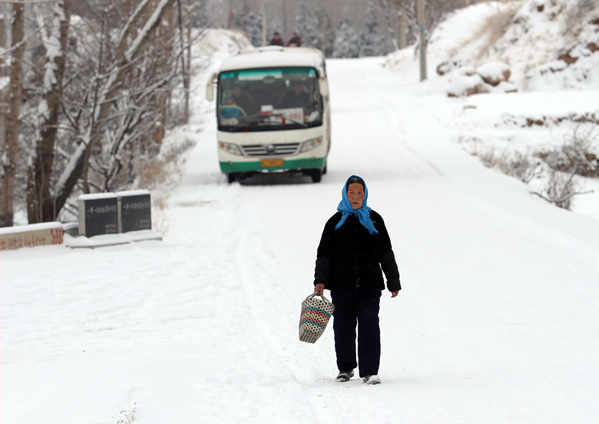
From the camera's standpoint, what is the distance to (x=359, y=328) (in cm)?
542

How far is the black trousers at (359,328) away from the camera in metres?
5.36

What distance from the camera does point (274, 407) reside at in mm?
4887

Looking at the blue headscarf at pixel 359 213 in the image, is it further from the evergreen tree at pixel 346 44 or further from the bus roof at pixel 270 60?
the evergreen tree at pixel 346 44

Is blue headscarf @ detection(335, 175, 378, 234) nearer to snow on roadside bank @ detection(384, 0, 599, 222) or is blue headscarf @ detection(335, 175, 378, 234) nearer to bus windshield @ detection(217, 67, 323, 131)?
bus windshield @ detection(217, 67, 323, 131)

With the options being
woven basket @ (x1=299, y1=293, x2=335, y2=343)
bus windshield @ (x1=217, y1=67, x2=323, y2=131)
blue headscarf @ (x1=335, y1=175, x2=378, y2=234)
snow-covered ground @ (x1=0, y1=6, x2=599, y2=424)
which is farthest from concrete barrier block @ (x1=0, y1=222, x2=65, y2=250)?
bus windshield @ (x1=217, y1=67, x2=323, y2=131)

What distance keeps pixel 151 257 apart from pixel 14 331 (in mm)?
3518

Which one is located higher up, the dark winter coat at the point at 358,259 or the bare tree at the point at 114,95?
the bare tree at the point at 114,95

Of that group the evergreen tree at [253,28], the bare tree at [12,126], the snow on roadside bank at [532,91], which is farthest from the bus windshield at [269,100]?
the evergreen tree at [253,28]

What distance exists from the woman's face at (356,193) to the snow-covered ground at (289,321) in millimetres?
1329

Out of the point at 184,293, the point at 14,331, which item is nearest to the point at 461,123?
the point at 184,293

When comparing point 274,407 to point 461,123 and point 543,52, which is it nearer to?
point 461,123

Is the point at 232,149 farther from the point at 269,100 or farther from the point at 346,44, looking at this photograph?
the point at 346,44

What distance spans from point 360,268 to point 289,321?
2.18 m

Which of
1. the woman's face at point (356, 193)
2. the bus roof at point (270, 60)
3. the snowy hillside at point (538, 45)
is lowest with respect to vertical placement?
the woman's face at point (356, 193)
